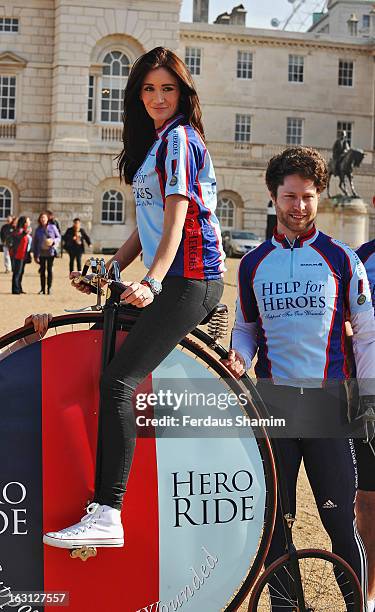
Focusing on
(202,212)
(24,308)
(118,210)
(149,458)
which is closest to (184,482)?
(149,458)

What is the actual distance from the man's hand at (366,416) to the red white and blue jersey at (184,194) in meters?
0.70

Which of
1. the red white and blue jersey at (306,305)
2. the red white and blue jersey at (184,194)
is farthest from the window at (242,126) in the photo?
the red white and blue jersey at (184,194)

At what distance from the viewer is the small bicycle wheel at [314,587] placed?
10.8ft

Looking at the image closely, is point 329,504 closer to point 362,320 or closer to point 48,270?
point 362,320

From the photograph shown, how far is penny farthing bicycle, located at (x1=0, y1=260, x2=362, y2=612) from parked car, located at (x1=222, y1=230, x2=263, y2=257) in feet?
124

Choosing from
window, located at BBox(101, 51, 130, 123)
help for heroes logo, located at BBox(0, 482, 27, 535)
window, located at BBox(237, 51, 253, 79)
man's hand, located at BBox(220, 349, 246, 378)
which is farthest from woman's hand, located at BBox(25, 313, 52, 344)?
window, located at BBox(237, 51, 253, 79)

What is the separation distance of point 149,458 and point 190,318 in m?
0.48

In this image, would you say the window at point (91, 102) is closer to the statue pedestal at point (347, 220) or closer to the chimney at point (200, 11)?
the statue pedestal at point (347, 220)

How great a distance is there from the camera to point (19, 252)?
19812 millimetres

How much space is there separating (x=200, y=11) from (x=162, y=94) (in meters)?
61.8

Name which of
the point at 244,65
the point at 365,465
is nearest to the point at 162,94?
the point at 365,465

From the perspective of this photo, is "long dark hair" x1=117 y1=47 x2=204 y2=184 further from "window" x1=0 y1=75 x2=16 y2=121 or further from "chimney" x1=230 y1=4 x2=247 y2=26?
"chimney" x1=230 y1=4 x2=247 y2=26

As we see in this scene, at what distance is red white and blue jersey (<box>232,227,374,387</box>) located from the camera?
3.40 metres

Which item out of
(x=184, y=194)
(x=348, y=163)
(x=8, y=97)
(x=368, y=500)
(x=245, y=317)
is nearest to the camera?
(x=184, y=194)
